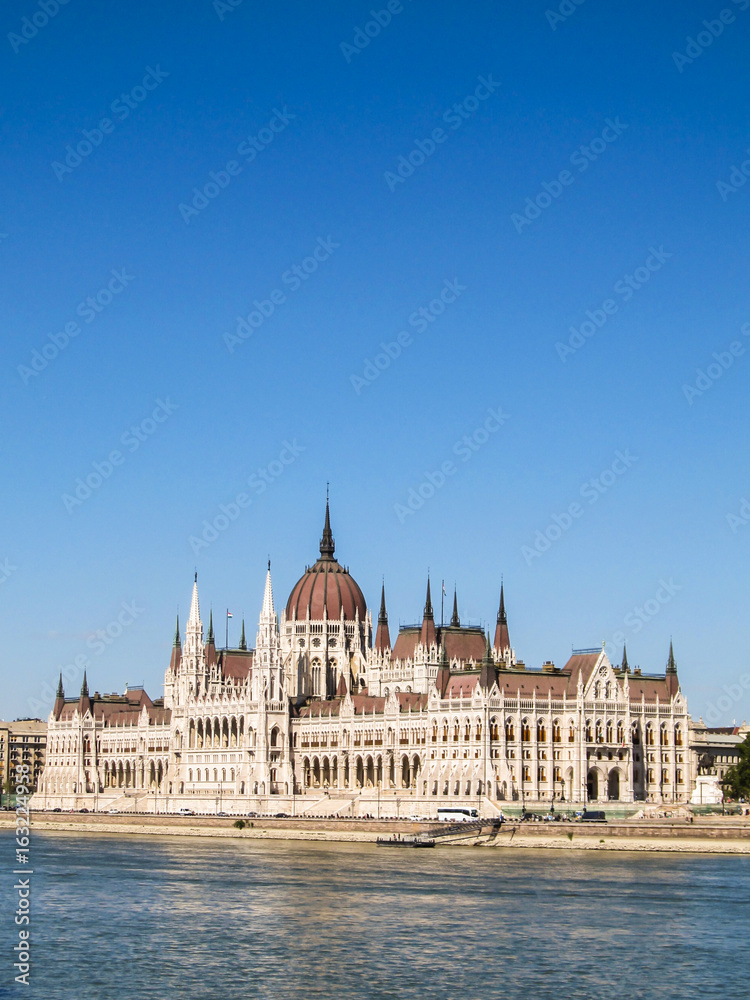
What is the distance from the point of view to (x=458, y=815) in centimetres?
13938

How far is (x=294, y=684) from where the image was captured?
653ft

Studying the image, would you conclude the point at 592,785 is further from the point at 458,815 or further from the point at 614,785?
the point at 458,815

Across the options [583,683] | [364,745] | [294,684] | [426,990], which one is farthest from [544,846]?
[294,684]

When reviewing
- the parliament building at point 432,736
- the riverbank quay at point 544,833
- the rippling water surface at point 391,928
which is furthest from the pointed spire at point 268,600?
the rippling water surface at point 391,928

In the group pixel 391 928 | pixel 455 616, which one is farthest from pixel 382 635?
pixel 391 928

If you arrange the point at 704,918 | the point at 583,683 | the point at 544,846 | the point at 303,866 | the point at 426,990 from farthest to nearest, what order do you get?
the point at 583,683
the point at 544,846
the point at 303,866
the point at 704,918
the point at 426,990

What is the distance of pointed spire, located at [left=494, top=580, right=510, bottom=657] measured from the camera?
176950 millimetres

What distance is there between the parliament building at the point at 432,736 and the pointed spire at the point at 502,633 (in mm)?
181

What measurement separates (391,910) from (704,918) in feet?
47.7

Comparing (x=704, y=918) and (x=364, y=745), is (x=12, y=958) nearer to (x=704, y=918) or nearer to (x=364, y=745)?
(x=704, y=918)

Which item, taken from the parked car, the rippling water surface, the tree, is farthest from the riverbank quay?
the tree

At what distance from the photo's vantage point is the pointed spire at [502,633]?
177 m

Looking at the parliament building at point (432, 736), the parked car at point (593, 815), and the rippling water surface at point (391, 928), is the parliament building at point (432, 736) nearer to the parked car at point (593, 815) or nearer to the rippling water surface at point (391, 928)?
the parked car at point (593, 815)

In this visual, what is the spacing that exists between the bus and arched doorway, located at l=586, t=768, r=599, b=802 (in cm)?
1806
